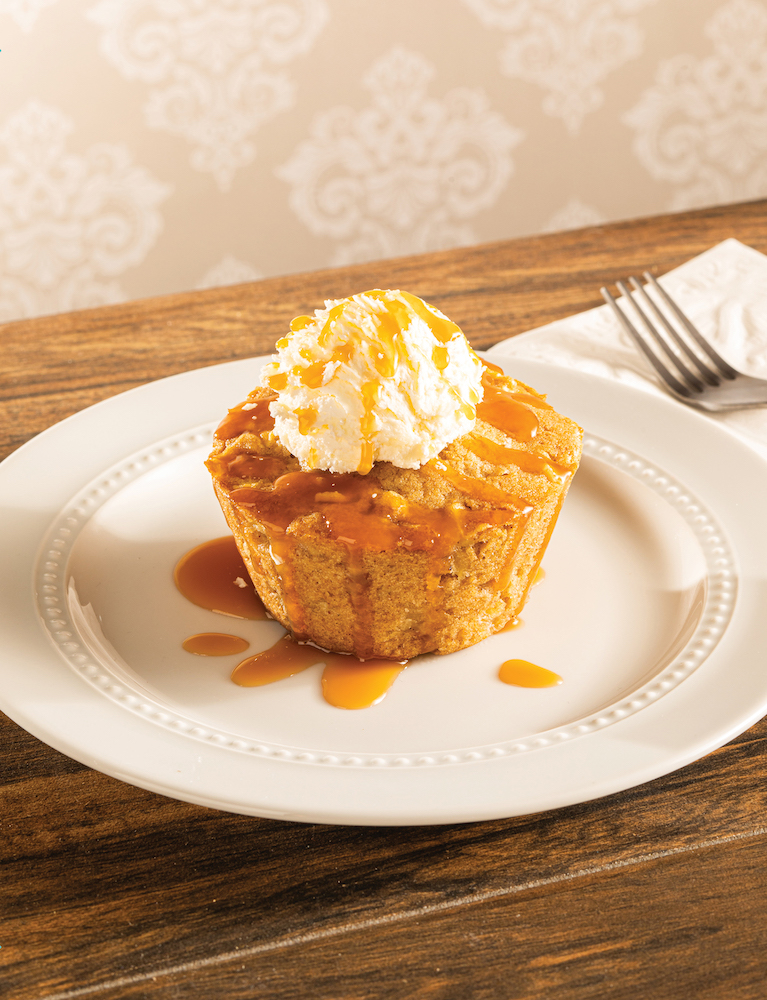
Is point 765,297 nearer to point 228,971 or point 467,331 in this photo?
point 467,331

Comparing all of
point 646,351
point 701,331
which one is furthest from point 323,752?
point 701,331

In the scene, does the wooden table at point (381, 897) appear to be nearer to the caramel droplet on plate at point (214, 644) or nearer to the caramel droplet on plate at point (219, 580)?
the caramel droplet on plate at point (214, 644)

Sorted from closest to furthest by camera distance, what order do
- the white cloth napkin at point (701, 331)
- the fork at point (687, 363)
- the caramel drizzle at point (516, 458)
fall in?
1. the caramel drizzle at point (516, 458)
2. the fork at point (687, 363)
3. the white cloth napkin at point (701, 331)

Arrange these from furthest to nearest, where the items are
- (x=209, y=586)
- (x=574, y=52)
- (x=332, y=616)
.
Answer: (x=574, y=52)
(x=209, y=586)
(x=332, y=616)

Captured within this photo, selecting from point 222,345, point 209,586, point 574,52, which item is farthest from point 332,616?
point 574,52

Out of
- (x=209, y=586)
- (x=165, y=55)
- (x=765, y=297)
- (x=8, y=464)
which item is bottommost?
(x=209, y=586)

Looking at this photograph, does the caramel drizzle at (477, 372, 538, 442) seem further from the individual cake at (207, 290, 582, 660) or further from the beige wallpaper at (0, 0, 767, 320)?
the beige wallpaper at (0, 0, 767, 320)

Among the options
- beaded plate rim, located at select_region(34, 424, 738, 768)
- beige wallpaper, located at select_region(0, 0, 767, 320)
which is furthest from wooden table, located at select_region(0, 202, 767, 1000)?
beige wallpaper, located at select_region(0, 0, 767, 320)

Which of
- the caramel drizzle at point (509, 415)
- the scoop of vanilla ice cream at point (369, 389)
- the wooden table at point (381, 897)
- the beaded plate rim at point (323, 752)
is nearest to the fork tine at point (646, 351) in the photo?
the beaded plate rim at point (323, 752)
